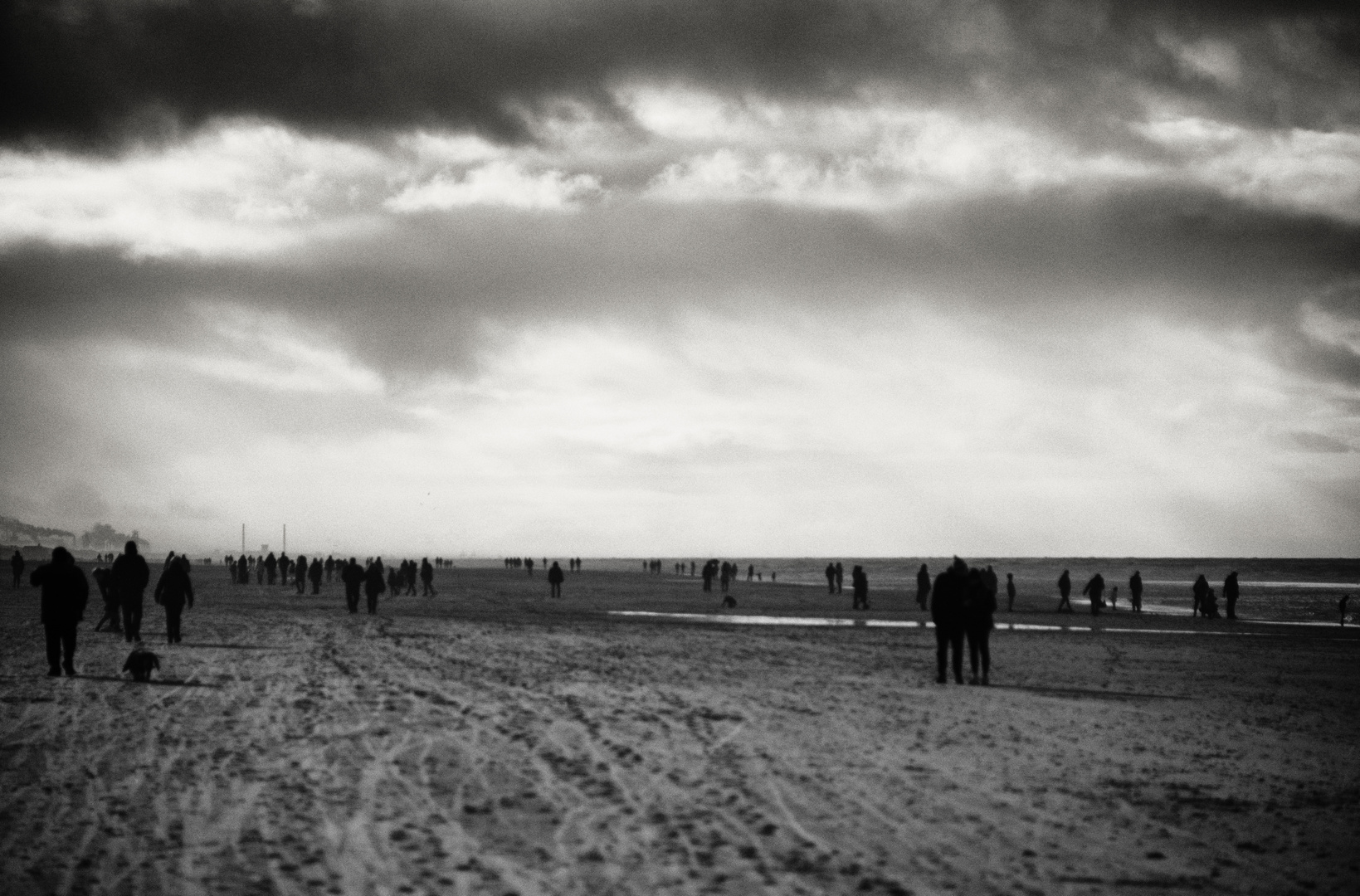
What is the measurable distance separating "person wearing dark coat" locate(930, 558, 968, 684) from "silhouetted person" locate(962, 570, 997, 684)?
10 centimetres

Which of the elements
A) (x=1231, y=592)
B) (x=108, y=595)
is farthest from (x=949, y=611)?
(x=1231, y=592)

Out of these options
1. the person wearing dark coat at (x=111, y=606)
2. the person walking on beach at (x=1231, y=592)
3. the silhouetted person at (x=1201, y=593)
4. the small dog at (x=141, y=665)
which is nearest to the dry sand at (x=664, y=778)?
the small dog at (x=141, y=665)

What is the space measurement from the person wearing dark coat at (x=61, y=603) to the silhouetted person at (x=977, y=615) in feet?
43.9

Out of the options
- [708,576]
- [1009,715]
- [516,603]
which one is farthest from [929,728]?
[708,576]

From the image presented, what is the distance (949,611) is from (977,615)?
651 millimetres

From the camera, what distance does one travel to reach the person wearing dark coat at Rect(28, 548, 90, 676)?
16.7 meters

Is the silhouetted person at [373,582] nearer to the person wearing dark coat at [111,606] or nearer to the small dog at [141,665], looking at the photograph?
the person wearing dark coat at [111,606]

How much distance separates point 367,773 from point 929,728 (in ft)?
20.9

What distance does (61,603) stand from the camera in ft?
55.3

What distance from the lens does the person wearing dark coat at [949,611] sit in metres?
16.8

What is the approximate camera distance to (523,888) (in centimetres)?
653

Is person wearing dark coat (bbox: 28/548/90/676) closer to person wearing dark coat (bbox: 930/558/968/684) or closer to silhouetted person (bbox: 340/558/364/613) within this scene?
person wearing dark coat (bbox: 930/558/968/684)

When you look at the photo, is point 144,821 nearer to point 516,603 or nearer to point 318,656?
point 318,656

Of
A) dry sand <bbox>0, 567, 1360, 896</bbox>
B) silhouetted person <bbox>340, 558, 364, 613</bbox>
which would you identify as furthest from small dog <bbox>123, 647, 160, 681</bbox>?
silhouetted person <bbox>340, 558, 364, 613</bbox>
